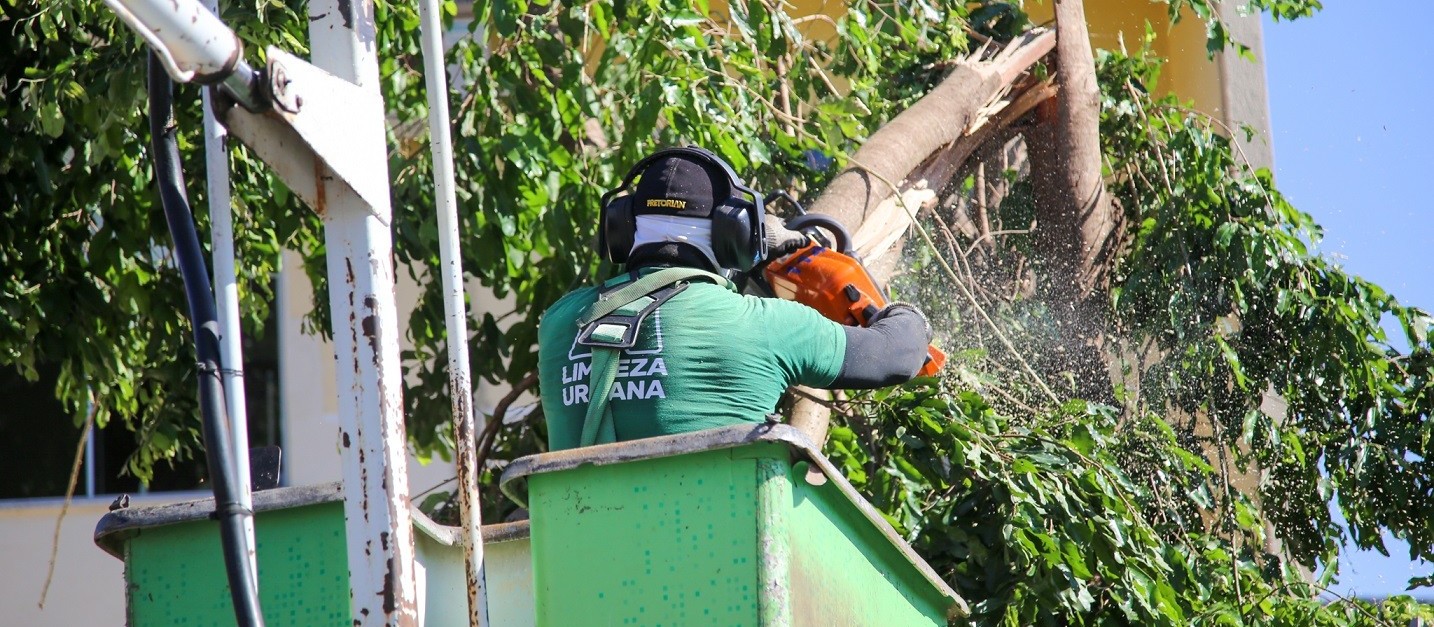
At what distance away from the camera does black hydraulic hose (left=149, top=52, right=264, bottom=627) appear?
1.91m

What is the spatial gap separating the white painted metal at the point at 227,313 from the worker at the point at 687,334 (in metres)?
0.75

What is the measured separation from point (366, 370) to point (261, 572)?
569 mm

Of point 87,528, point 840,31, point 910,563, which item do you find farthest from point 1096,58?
point 87,528

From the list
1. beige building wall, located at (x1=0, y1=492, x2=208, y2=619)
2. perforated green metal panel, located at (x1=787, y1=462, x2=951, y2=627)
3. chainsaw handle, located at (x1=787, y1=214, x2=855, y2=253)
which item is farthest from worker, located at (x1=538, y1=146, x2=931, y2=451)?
beige building wall, located at (x1=0, y1=492, x2=208, y2=619)

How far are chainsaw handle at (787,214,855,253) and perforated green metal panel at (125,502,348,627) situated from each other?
1378mm

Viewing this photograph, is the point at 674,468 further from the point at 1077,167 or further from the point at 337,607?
the point at 1077,167

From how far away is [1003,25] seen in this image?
5.55m

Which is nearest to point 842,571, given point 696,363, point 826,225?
point 696,363

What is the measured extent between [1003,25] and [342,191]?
4.02 metres

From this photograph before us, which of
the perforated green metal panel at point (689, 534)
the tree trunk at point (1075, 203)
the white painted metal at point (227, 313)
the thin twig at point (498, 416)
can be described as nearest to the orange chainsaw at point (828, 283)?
the perforated green metal panel at point (689, 534)

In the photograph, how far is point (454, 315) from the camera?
213 cm

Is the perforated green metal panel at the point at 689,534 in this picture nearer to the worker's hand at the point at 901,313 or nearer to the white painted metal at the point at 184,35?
the white painted metal at the point at 184,35

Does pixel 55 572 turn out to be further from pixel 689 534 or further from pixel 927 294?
pixel 689 534

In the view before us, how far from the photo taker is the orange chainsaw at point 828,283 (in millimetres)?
3086
